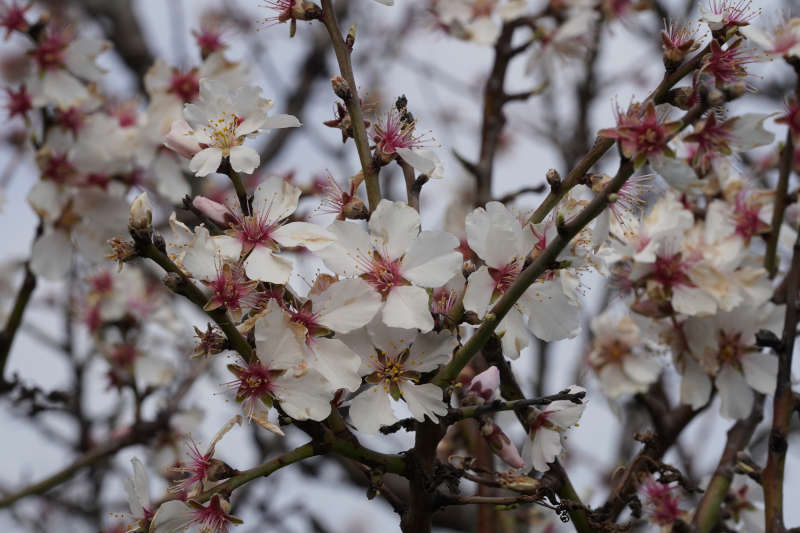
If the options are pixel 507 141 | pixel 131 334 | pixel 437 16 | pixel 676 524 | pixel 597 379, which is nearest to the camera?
pixel 676 524

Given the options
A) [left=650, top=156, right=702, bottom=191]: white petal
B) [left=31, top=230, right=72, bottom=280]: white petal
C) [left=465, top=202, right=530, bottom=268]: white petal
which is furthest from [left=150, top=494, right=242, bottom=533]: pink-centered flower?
[left=31, top=230, right=72, bottom=280]: white petal

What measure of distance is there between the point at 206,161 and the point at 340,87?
25cm

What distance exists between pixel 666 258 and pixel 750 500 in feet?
2.13

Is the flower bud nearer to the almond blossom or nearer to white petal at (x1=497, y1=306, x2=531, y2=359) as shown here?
the almond blossom

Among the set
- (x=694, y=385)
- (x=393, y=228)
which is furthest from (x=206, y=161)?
(x=694, y=385)

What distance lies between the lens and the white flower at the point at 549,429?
1.35 meters

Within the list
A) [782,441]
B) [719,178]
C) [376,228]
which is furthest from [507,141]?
[376,228]

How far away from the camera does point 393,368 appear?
1.23 meters

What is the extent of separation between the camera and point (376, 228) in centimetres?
126

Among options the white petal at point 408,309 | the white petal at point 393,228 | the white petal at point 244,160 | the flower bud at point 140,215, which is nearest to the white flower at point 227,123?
the white petal at point 244,160

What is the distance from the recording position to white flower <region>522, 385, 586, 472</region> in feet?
4.42

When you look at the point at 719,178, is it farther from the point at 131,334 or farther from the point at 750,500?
the point at 131,334

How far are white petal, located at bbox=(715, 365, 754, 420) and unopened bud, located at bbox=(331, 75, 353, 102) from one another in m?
1.12

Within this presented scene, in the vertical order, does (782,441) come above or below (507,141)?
below
